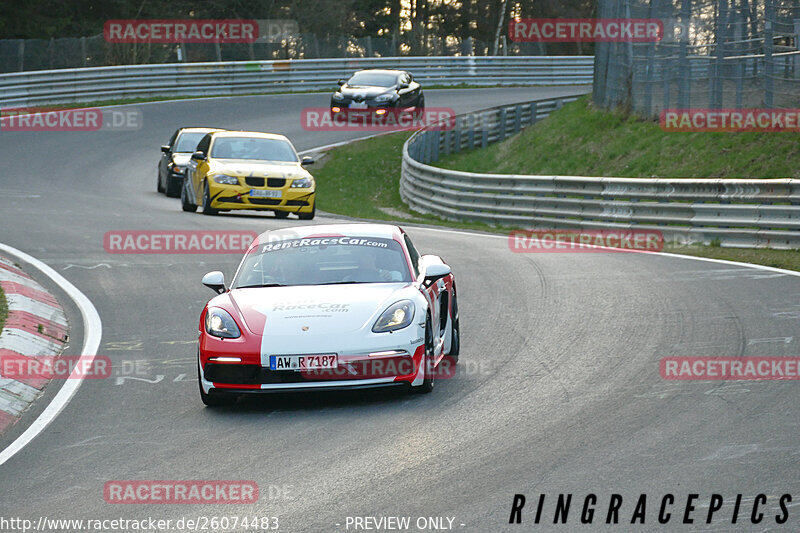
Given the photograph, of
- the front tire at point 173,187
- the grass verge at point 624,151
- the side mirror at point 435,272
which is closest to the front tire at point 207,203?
the front tire at point 173,187

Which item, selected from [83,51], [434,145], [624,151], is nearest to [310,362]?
[624,151]

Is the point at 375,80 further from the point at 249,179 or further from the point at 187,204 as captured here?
the point at 249,179

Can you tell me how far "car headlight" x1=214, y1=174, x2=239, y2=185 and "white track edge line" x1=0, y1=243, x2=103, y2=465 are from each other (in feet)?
16.1

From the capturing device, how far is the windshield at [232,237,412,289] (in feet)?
31.2

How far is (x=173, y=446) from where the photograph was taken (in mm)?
7520

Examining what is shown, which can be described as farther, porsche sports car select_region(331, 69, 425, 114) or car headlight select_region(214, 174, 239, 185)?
porsche sports car select_region(331, 69, 425, 114)

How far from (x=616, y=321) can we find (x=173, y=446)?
513cm

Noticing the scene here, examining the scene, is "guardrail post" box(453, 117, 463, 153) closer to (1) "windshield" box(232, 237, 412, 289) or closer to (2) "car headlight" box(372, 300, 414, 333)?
(1) "windshield" box(232, 237, 412, 289)

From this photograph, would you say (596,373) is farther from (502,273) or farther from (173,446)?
(502,273)

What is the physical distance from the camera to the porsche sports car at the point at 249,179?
850 inches

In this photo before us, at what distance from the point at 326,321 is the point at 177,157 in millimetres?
18581

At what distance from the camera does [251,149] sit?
2262cm

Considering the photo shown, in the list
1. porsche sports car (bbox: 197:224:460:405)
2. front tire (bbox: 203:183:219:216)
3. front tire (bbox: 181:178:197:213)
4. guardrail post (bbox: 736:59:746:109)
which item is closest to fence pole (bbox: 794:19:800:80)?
guardrail post (bbox: 736:59:746:109)

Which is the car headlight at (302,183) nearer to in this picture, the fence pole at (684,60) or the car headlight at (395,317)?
the fence pole at (684,60)
